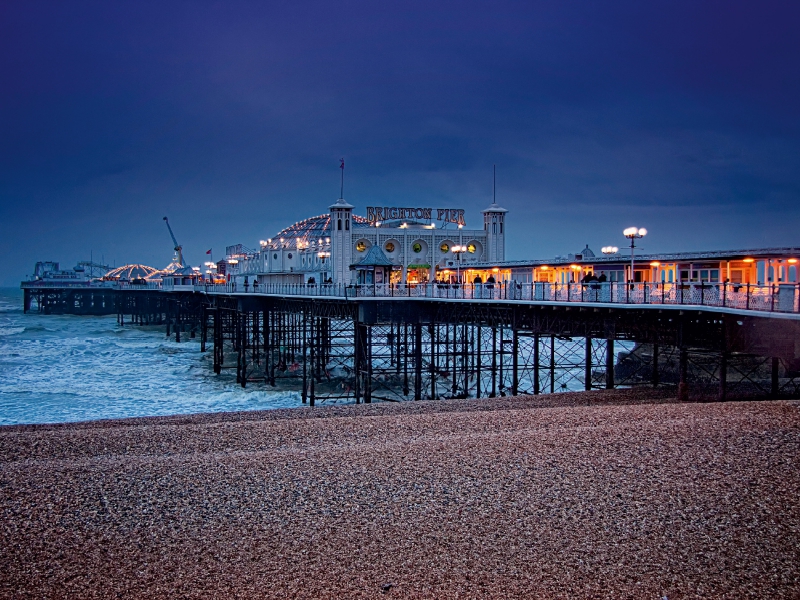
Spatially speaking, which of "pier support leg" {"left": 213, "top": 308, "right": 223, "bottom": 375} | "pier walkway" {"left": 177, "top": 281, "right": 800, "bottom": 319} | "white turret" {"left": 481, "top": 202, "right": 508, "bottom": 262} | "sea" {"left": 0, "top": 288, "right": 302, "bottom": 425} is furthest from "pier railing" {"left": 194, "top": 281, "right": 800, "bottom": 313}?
"white turret" {"left": 481, "top": 202, "right": 508, "bottom": 262}

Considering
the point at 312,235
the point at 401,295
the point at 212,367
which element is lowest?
the point at 212,367

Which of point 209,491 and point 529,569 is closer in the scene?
point 529,569

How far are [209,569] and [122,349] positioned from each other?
6017cm

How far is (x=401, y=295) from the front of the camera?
33.8 meters

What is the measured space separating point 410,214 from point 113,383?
37298mm

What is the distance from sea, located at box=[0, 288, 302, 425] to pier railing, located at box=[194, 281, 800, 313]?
7.79 metres

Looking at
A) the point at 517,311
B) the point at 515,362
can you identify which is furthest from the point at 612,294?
the point at 515,362

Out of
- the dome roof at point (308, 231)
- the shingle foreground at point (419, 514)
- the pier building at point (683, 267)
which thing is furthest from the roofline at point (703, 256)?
the dome roof at point (308, 231)

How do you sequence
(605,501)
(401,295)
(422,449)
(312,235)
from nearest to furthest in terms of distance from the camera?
(605,501), (422,449), (401,295), (312,235)

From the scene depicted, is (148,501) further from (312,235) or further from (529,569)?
(312,235)

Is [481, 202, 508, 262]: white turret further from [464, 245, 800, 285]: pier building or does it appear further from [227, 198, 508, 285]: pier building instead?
[464, 245, 800, 285]: pier building

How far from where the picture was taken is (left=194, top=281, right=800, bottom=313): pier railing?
18141mm

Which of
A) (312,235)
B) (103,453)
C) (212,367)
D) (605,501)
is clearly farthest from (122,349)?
(605,501)

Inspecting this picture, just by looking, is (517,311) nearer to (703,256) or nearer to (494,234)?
(703,256)
